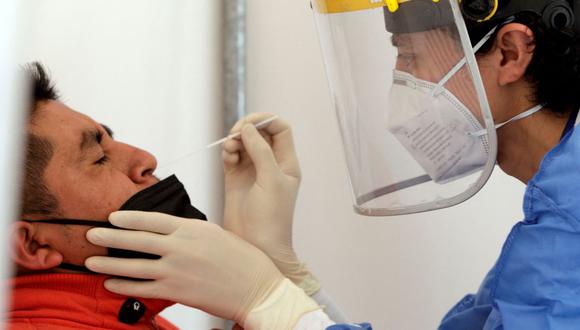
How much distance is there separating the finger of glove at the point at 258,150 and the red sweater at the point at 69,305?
15.7 inches

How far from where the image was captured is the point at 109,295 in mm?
1288

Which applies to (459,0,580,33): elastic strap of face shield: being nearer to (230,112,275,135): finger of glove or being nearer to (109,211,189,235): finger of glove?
(230,112,275,135): finger of glove

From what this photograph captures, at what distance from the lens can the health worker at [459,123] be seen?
1192 millimetres

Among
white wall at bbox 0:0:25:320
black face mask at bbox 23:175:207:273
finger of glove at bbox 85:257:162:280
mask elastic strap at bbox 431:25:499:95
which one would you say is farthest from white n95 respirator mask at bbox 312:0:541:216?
white wall at bbox 0:0:25:320

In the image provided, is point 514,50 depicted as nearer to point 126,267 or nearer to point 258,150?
point 258,150

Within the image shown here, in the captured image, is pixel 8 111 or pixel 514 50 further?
pixel 514 50

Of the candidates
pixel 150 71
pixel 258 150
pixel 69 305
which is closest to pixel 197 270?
pixel 69 305

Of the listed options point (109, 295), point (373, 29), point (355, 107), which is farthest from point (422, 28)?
point (109, 295)

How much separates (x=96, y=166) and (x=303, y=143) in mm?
848

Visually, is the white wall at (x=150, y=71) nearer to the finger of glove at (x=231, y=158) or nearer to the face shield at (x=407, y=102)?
the finger of glove at (x=231, y=158)

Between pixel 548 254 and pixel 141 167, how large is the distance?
2.54ft

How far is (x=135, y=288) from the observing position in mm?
1266

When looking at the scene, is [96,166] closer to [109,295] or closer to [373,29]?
[109,295]

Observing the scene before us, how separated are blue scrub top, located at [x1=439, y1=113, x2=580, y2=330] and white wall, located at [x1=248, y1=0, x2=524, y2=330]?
0.74 m
